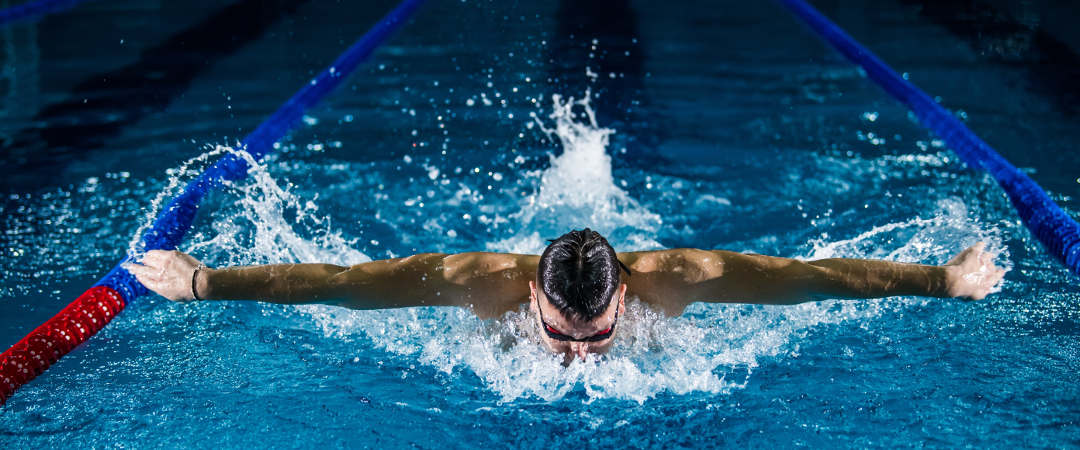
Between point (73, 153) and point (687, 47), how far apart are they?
3533 mm

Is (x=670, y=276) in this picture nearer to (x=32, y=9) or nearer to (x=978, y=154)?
(x=978, y=154)

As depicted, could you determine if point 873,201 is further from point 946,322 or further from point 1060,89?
point 1060,89

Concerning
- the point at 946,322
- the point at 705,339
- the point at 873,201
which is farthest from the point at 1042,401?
the point at 873,201

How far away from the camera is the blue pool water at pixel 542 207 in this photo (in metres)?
2.15

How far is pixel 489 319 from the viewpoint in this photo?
2270mm

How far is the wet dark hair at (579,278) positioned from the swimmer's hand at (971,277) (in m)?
0.93

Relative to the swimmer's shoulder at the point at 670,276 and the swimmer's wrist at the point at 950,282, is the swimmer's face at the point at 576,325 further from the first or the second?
the swimmer's wrist at the point at 950,282

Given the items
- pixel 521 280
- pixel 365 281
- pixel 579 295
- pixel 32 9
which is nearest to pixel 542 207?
pixel 521 280

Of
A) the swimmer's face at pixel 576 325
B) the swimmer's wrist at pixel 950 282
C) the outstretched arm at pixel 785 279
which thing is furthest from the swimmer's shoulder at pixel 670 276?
the swimmer's wrist at pixel 950 282

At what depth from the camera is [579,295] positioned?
5.92ft

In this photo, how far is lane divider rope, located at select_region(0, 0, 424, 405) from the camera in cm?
216

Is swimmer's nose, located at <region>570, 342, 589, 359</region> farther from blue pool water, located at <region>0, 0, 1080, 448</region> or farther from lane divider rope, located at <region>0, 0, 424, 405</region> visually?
lane divider rope, located at <region>0, 0, 424, 405</region>

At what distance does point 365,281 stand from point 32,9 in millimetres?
5879

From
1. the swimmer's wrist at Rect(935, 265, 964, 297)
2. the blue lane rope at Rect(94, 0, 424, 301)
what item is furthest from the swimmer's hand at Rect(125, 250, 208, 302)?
the swimmer's wrist at Rect(935, 265, 964, 297)
